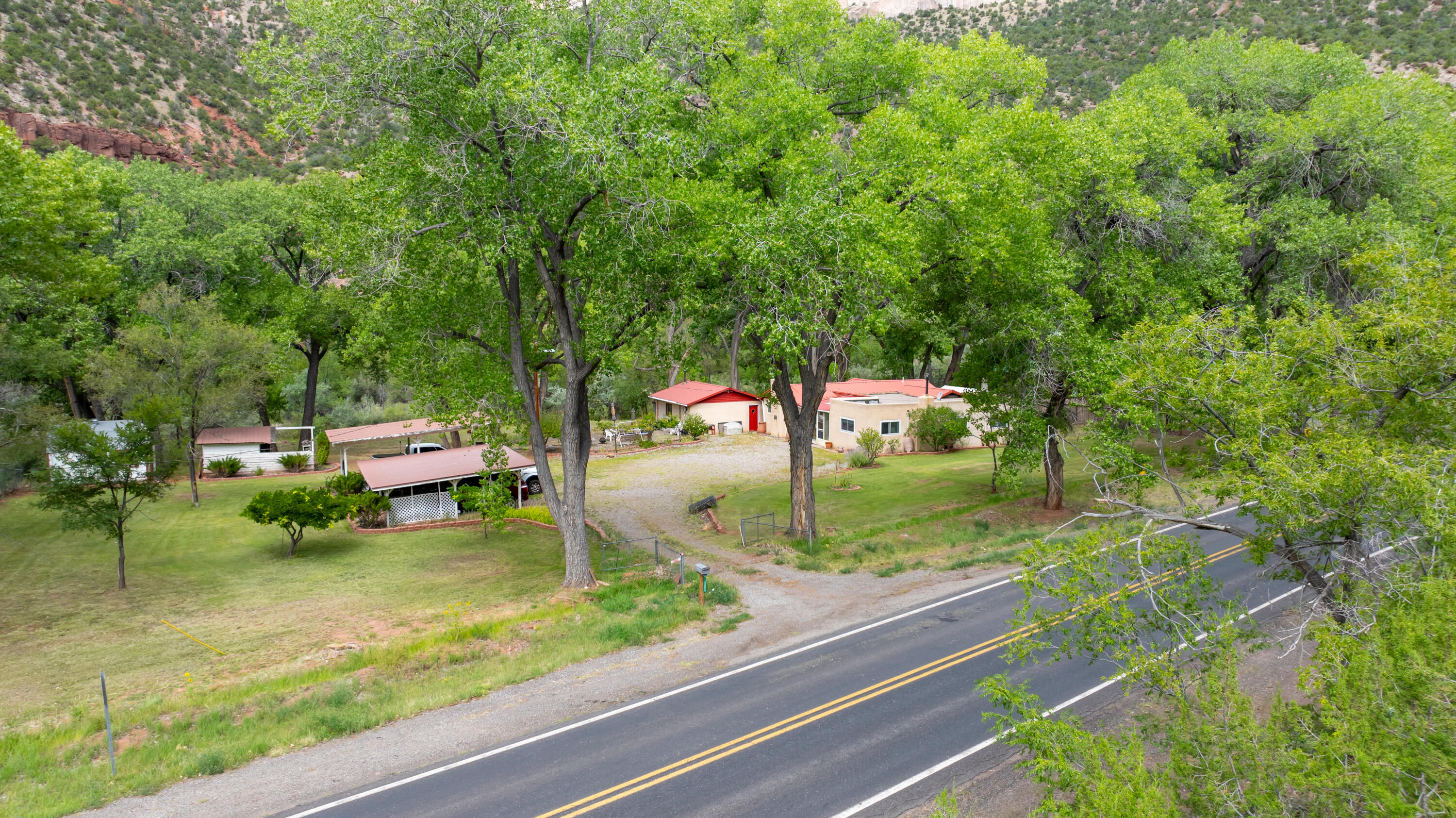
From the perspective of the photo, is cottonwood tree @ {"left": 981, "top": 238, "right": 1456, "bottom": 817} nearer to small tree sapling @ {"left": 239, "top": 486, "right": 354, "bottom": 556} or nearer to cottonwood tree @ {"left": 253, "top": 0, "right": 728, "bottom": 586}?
cottonwood tree @ {"left": 253, "top": 0, "right": 728, "bottom": 586}

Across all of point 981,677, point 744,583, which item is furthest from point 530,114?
point 981,677

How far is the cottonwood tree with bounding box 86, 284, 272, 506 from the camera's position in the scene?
103 ft

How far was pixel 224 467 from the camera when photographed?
38.7m

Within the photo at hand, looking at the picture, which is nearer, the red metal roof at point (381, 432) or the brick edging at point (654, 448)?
the red metal roof at point (381, 432)

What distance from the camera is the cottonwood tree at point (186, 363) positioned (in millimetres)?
31453

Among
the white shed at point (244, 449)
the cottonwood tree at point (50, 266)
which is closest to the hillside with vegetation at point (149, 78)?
the cottonwood tree at point (50, 266)

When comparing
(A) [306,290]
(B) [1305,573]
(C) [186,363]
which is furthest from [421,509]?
(B) [1305,573]

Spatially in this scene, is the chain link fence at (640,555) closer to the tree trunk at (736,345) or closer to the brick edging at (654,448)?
the tree trunk at (736,345)

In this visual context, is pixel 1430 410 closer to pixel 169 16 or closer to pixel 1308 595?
pixel 1308 595

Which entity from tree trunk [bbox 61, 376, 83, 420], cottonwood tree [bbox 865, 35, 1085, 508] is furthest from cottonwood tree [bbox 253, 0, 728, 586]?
tree trunk [bbox 61, 376, 83, 420]

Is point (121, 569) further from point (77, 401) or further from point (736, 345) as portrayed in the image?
point (736, 345)

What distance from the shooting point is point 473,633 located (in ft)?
50.6

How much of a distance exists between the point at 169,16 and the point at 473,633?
95.8 metres

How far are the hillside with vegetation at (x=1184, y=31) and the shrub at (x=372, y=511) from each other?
3975 cm
